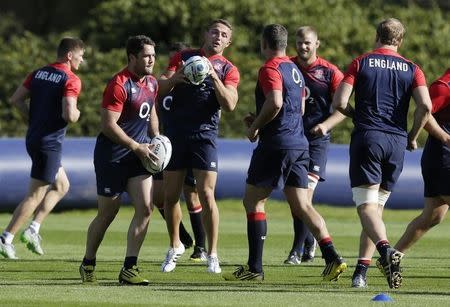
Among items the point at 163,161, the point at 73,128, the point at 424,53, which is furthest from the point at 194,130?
the point at 424,53

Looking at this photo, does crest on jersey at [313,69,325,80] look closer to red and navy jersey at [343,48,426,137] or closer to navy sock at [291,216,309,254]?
navy sock at [291,216,309,254]

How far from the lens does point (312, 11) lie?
1185 inches

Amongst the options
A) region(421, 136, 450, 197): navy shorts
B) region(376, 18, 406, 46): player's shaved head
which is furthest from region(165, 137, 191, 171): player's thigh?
region(376, 18, 406, 46): player's shaved head

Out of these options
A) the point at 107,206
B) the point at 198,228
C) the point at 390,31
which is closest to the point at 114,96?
the point at 107,206

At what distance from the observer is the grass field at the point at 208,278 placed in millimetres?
10562

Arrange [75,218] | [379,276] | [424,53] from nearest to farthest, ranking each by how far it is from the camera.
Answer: [379,276]
[75,218]
[424,53]

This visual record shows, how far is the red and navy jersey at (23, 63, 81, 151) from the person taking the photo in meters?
14.7

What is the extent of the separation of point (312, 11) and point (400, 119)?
1849cm

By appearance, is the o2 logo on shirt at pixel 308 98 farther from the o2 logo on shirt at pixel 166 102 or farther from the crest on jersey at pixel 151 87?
the crest on jersey at pixel 151 87

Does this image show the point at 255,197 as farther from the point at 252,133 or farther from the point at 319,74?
the point at 319,74

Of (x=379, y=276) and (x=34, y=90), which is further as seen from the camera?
(x=34, y=90)

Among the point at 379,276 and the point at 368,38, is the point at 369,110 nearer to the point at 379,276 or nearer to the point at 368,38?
the point at 379,276

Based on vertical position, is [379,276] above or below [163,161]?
below

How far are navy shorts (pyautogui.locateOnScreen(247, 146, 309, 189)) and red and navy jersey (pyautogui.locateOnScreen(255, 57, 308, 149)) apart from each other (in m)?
0.07
